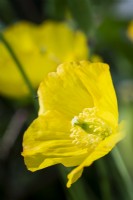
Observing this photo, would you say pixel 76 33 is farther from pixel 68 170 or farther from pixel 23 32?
pixel 68 170

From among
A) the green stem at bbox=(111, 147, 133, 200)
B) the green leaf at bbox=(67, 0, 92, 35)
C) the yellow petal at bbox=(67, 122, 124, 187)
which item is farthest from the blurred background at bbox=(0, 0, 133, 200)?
the yellow petal at bbox=(67, 122, 124, 187)

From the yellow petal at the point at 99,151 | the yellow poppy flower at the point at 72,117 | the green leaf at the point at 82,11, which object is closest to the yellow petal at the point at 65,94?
→ the yellow poppy flower at the point at 72,117

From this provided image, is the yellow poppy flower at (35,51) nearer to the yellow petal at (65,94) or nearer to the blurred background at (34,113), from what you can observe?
the blurred background at (34,113)

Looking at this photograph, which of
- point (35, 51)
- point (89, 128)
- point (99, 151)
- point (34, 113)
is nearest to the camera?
point (99, 151)

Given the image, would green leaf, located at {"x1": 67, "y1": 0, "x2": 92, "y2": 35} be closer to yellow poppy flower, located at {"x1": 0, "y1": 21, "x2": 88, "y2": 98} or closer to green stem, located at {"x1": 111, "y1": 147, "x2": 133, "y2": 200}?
yellow poppy flower, located at {"x1": 0, "y1": 21, "x2": 88, "y2": 98}

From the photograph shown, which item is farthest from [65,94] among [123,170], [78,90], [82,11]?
[82,11]

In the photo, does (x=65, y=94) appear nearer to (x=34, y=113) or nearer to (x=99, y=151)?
(x=99, y=151)
